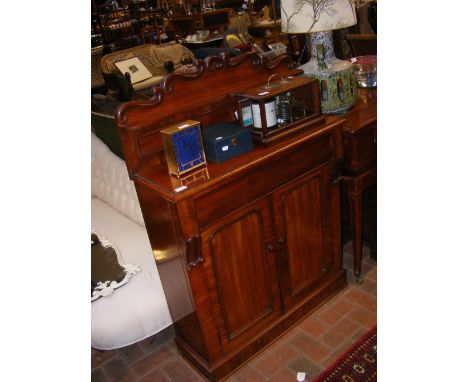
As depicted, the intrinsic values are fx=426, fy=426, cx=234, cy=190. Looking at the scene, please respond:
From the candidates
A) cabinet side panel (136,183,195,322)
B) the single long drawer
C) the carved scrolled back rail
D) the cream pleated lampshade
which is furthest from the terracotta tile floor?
the cream pleated lampshade

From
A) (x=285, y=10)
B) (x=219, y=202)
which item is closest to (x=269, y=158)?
(x=219, y=202)

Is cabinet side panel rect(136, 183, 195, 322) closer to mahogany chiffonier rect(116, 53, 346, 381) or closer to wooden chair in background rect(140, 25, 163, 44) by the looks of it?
mahogany chiffonier rect(116, 53, 346, 381)

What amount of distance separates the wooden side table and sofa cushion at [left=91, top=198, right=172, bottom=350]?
1.16 m

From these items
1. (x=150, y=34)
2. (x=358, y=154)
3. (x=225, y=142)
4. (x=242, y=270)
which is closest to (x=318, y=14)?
(x=358, y=154)

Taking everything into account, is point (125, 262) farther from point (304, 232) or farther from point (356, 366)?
point (356, 366)

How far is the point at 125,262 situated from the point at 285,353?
0.99 m

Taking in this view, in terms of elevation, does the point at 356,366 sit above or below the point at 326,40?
below

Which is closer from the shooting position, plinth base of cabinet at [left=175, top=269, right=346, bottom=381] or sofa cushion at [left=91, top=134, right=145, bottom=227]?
plinth base of cabinet at [left=175, top=269, right=346, bottom=381]

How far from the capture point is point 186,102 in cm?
190

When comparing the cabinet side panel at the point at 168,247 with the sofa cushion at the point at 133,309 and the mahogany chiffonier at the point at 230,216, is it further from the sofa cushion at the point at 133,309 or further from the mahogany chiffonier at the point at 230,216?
the sofa cushion at the point at 133,309

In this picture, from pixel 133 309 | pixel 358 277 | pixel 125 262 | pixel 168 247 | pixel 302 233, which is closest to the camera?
pixel 168 247

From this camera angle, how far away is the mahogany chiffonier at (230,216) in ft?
5.75

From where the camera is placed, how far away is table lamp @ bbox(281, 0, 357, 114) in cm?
213

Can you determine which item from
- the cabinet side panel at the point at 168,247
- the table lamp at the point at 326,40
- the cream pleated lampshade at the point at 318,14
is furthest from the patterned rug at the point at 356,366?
the cream pleated lampshade at the point at 318,14
